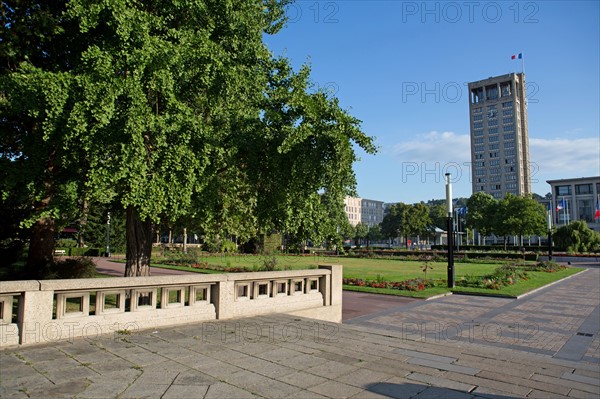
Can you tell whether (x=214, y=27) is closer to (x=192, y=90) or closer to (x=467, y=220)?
(x=192, y=90)

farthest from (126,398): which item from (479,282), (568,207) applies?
(568,207)

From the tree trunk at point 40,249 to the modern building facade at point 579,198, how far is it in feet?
396

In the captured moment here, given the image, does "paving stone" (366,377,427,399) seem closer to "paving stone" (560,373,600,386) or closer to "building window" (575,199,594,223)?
"paving stone" (560,373,600,386)

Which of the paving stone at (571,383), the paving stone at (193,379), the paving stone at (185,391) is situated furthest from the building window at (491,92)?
the paving stone at (185,391)

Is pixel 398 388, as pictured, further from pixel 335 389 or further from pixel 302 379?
pixel 302 379

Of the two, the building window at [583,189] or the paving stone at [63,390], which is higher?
the building window at [583,189]

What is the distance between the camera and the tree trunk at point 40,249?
13.1 m

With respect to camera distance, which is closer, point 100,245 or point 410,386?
point 410,386

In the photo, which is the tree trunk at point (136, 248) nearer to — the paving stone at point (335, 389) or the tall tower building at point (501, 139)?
the paving stone at point (335, 389)

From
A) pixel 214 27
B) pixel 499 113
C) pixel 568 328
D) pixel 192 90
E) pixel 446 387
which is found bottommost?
pixel 568 328

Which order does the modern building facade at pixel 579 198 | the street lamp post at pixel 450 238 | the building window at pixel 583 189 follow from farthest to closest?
1. the building window at pixel 583 189
2. the modern building facade at pixel 579 198
3. the street lamp post at pixel 450 238

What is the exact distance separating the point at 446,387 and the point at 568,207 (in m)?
129

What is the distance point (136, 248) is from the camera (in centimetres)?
1052

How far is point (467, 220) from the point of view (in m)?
98.2
